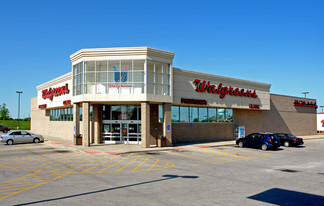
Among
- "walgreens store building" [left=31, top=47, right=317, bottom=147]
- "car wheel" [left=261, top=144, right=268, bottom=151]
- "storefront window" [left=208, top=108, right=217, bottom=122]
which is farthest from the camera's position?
"storefront window" [left=208, top=108, right=217, bottom=122]

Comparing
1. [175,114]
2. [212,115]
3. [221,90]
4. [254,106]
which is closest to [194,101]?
[175,114]

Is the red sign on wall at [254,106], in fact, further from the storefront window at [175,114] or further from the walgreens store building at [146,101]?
the storefront window at [175,114]

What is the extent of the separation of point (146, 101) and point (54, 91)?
54.7 feet

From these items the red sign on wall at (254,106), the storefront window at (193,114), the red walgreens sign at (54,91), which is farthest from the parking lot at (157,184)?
the red sign on wall at (254,106)

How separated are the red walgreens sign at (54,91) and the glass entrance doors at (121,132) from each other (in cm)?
698

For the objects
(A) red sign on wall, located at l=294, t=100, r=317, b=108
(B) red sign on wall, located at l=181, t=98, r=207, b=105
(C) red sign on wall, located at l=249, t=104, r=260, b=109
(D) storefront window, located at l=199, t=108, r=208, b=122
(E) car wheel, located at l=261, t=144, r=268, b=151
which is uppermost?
(A) red sign on wall, located at l=294, t=100, r=317, b=108

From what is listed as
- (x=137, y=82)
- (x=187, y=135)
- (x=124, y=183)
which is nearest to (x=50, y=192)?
(x=124, y=183)

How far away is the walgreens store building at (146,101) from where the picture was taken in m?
Result: 25.0

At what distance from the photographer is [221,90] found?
3231 centimetres

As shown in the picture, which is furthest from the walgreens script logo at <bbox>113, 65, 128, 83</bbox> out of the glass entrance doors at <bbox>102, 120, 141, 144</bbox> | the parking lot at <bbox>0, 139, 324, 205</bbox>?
the parking lot at <bbox>0, 139, 324, 205</bbox>

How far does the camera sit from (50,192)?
372 inches

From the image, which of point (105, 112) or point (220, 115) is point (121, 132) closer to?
point (105, 112)

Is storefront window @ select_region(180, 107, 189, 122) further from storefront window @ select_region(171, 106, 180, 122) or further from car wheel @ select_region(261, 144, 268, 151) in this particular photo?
car wheel @ select_region(261, 144, 268, 151)

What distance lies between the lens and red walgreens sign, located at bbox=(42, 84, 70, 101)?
31930mm
